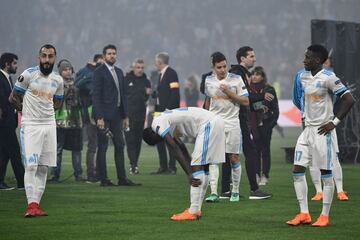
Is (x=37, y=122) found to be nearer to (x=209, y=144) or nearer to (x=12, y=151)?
(x=209, y=144)

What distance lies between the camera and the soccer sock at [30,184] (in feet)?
41.9

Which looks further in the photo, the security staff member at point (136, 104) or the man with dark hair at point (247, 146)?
the security staff member at point (136, 104)

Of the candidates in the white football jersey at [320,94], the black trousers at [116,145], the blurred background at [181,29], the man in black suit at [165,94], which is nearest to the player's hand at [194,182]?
the white football jersey at [320,94]

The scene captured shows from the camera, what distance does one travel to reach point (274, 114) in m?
18.1

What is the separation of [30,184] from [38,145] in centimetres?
49

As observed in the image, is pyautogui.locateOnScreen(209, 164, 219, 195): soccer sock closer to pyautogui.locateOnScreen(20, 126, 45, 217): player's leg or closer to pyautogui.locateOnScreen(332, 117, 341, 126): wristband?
pyautogui.locateOnScreen(20, 126, 45, 217): player's leg

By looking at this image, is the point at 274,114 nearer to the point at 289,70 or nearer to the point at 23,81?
the point at 23,81

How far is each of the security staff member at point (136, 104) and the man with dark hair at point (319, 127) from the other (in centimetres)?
899

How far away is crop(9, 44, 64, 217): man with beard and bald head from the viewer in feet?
42.0

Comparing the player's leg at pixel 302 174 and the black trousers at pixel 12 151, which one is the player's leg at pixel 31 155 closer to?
the player's leg at pixel 302 174

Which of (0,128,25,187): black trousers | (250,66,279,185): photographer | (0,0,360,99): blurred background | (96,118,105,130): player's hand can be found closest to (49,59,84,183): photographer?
(96,118,105,130): player's hand

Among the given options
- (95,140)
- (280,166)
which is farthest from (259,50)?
(95,140)

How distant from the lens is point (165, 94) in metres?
20.4

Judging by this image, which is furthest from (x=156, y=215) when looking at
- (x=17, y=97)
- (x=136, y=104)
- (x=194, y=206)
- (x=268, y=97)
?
(x=136, y=104)
